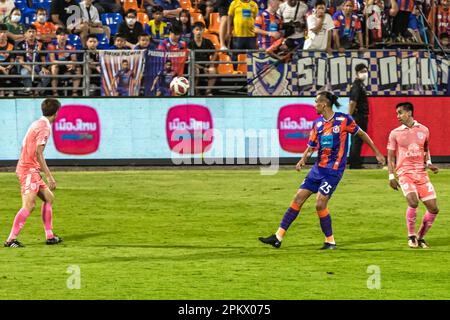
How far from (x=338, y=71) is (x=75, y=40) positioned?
23.1 ft

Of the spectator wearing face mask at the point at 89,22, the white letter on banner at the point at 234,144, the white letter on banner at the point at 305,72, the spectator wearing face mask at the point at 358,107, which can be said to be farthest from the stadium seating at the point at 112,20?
the spectator wearing face mask at the point at 358,107

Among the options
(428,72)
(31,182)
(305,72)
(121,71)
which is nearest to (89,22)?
(121,71)

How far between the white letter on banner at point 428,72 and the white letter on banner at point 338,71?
199 centimetres

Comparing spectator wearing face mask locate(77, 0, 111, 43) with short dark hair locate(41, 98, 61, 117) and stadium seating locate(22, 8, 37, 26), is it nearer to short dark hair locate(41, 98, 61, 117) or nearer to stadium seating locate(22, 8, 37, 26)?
stadium seating locate(22, 8, 37, 26)

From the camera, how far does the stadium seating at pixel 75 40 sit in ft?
96.6

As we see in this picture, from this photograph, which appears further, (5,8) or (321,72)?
(5,8)

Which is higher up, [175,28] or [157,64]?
[175,28]

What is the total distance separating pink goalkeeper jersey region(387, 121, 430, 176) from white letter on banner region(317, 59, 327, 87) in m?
11.8

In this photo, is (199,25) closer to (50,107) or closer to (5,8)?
(5,8)

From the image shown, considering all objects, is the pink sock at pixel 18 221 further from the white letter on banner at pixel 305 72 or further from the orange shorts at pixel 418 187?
the white letter on banner at pixel 305 72

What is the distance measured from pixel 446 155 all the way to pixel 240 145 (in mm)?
5388

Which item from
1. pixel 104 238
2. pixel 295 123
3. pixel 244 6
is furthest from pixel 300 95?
pixel 104 238

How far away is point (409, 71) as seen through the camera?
92.8 feet

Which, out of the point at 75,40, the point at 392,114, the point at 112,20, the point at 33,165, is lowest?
the point at 33,165
